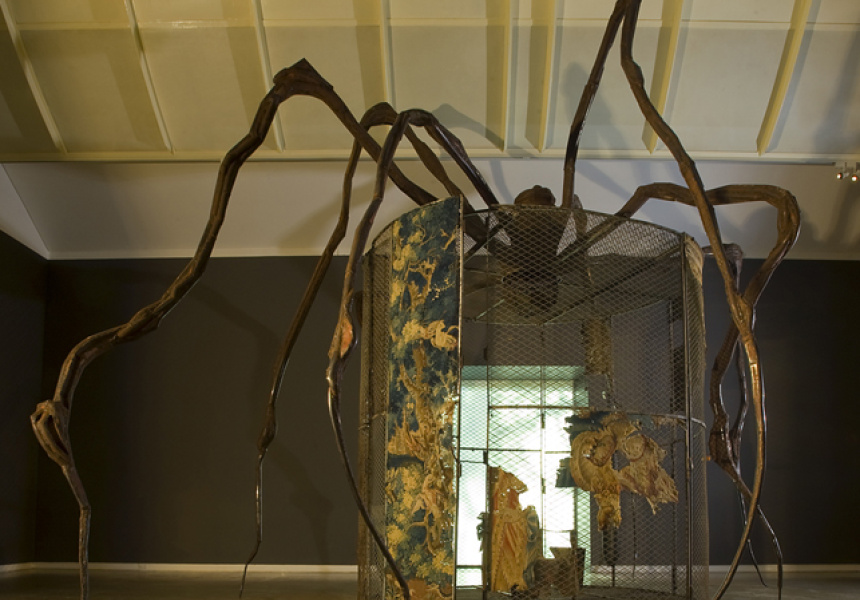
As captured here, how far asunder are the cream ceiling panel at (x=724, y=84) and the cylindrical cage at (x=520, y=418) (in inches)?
76.3

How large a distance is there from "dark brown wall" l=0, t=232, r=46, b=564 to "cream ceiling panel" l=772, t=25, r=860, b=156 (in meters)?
6.08

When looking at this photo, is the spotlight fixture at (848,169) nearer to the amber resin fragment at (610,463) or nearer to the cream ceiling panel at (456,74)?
the cream ceiling panel at (456,74)

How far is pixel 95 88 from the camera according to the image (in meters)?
5.54

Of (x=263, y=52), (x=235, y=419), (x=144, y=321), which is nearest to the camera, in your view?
(x=144, y=321)

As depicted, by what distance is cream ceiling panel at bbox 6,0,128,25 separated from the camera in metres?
5.23

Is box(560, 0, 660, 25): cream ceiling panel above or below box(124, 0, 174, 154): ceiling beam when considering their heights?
above

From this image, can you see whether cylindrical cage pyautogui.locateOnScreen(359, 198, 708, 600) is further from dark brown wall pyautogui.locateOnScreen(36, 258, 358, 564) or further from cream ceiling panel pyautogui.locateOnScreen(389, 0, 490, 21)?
dark brown wall pyautogui.locateOnScreen(36, 258, 358, 564)

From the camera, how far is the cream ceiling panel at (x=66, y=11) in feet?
17.1

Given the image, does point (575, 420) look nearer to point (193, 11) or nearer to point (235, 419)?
point (235, 419)

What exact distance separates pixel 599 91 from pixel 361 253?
134 inches

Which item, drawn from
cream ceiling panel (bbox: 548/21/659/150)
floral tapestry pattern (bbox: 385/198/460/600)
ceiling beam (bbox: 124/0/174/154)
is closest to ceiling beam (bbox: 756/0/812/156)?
cream ceiling panel (bbox: 548/21/659/150)

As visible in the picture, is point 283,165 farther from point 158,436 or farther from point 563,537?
point 563,537

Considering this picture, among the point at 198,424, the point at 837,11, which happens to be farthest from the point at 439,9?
the point at 198,424

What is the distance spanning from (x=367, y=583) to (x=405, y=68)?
3.56m
